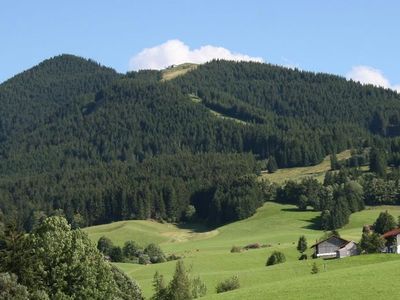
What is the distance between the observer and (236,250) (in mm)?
132375

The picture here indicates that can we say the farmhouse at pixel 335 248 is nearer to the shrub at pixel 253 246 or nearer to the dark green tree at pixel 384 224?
the dark green tree at pixel 384 224

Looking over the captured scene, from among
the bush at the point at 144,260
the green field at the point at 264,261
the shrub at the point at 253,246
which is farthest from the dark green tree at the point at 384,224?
the bush at the point at 144,260

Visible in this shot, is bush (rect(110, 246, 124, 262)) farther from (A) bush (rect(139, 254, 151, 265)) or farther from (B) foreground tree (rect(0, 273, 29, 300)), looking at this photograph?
(B) foreground tree (rect(0, 273, 29, 300))

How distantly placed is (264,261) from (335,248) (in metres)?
12.3

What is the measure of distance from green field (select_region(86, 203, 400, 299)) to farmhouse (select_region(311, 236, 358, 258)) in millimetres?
4672

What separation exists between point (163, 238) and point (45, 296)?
420 feet

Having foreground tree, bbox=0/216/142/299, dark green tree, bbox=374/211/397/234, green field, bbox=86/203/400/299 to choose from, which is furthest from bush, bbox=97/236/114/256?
foreground tree, bbox=0/216/142/299

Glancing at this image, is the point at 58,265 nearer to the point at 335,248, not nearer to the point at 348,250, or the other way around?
the point at 348,250

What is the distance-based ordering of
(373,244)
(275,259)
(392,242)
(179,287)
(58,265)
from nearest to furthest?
1. (58,265)
2. (179,287)
3. (373,244)
4. (275,259)
5. (392,242)

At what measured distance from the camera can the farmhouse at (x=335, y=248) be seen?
11369 cm

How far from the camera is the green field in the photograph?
60.0 meters

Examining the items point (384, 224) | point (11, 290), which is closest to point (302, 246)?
point (384, 224)

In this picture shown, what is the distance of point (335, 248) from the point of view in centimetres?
11725

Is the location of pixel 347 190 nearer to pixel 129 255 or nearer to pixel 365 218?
pixel 365 218
